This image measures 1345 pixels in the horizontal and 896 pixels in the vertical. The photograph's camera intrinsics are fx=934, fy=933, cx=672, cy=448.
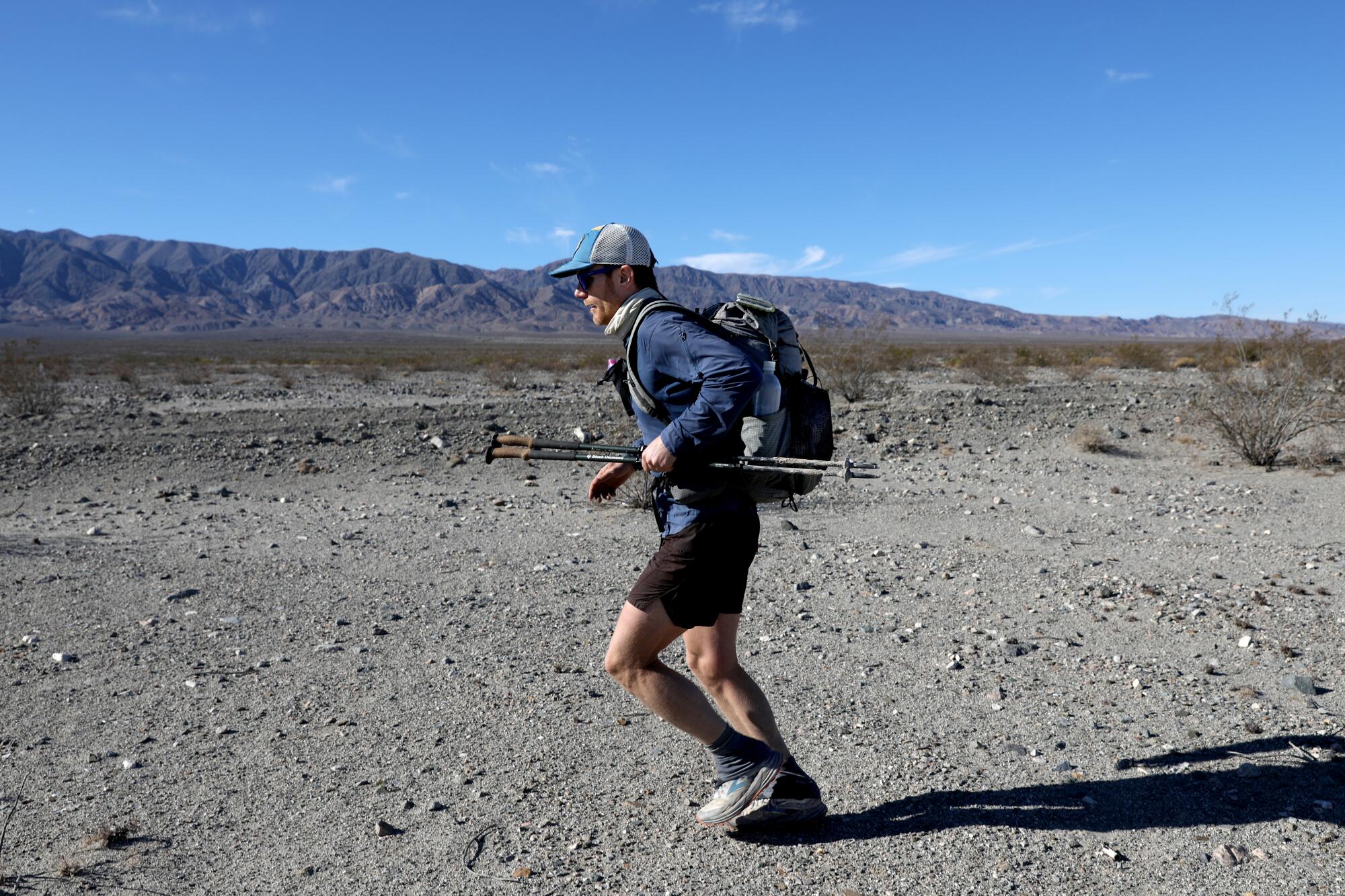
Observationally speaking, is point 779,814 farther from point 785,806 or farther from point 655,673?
point 655,673


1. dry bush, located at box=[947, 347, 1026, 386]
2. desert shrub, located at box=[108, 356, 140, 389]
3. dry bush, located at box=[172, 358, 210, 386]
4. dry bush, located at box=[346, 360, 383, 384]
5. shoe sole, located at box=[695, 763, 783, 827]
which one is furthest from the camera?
dry bush, located at box=[346, 360, 383, 384]

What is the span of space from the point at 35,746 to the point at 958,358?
37449mm

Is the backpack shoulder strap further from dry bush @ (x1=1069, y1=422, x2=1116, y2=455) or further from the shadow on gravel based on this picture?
dry bush @ (x1=1069, y1=422, x2=1116, y2=455)

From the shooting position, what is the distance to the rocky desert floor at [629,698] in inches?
117

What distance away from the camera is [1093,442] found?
→ 1184 centimetres

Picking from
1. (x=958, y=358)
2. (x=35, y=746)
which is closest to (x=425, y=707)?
(x=35, y=746)

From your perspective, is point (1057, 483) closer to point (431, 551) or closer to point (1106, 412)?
point (1106, 412)

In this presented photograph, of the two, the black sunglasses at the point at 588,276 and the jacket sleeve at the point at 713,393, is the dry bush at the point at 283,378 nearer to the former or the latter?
the black sunglasses at the point at 588,276

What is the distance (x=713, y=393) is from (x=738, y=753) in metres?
1.20

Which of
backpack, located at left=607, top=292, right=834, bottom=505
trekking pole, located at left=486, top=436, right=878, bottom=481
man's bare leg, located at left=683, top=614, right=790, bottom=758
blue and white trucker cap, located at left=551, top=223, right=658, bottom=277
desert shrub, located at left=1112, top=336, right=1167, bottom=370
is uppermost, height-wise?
desert shrub, located at left=1112, top=336, right=1167, bottom=370

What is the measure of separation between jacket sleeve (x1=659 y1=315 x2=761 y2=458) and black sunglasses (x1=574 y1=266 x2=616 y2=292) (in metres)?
0.38

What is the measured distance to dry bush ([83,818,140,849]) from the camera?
3021mm

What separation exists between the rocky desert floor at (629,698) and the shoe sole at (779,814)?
0.06 metres

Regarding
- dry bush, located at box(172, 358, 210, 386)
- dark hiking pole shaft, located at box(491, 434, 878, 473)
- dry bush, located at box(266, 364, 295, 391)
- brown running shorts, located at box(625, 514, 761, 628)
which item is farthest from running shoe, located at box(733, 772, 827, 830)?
dry bush, located at box(172, 358, 210, 386)
